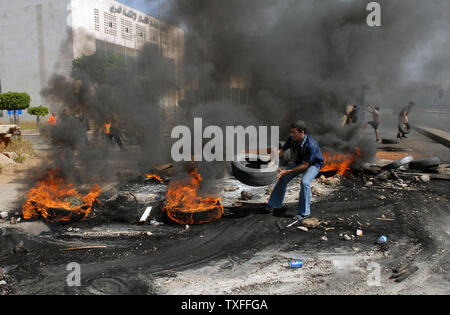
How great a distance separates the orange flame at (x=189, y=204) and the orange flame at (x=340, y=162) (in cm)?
365

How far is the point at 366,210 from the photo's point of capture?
213 inches

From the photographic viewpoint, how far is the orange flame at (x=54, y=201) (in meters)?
4.85

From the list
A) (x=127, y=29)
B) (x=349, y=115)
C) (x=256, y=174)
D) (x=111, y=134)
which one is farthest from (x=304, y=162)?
(x=127, y=29)

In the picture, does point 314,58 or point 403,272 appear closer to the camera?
point 403,272

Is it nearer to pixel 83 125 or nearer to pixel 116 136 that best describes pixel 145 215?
pixel 83 125

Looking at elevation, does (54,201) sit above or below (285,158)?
below

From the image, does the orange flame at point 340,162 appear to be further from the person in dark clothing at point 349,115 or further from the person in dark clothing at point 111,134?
the person in dark clothing at point 111,134

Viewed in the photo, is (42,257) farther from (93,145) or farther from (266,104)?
(266,104)

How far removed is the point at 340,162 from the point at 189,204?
15.1ft

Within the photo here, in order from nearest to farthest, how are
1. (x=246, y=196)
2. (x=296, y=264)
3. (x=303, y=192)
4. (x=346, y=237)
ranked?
(x=296, y=264)
(x=346, y=237)
(x=303, y=192)
(x=246, y=196)

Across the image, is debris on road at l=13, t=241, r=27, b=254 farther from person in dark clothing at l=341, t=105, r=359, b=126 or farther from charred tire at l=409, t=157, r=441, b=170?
person in dark clothing at l=341, t=105, r=359, b=126

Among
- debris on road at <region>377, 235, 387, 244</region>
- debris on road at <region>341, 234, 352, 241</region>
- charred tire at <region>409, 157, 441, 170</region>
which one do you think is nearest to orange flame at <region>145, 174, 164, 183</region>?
debris on road at <region>341, 234, 352, 241</region>

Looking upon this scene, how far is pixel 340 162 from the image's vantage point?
8023mm

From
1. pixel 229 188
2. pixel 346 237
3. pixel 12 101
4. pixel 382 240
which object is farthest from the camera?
pixel 12 101
